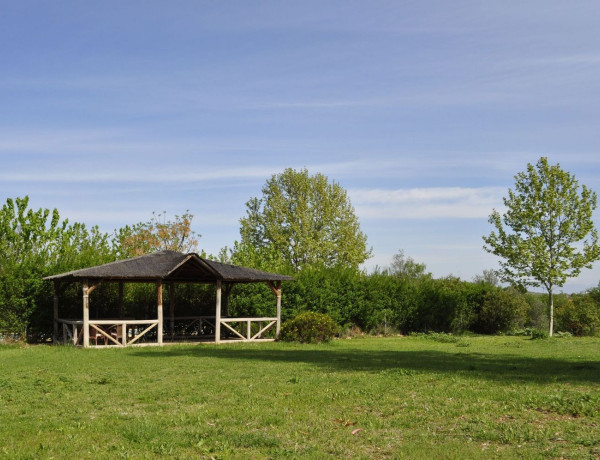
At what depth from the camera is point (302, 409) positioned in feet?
34.3

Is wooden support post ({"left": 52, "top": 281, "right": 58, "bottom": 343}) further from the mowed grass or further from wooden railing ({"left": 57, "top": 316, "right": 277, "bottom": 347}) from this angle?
the mowed grass

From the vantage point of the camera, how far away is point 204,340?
88.2ft

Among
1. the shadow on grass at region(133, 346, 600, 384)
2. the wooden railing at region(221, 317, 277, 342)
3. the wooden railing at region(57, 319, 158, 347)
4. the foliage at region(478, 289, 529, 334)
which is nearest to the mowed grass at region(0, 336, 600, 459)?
the shadow on grass at region(133, 346, 600, 384)

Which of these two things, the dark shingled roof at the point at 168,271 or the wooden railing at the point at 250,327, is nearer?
the dark shingled roof at the point at 168,271

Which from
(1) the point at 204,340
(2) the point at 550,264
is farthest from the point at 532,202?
(1) the point at 204,340

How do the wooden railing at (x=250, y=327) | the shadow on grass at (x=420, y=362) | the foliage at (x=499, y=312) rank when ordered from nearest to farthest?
the shadow on grass at (x=420, y=362), the wooden railing at (x=250, y=327), the foliage at (x=499, y=312)

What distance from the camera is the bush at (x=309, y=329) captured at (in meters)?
25.4

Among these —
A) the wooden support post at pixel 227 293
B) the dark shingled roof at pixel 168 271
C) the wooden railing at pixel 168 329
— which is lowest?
the wooden railing at pixel 168 329

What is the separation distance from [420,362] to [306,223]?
4225 cm

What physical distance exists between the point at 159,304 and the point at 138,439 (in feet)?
53.8

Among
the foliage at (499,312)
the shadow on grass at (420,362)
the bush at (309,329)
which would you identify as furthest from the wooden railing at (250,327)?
the foliage at (499,312)

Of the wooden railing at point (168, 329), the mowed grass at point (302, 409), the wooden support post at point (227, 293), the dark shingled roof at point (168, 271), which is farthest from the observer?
the wooden support post at point (227, 293)

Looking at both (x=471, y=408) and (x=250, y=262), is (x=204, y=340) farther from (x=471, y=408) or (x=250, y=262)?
(x=471, y=408)

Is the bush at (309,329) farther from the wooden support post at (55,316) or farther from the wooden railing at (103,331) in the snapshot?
the wooden support post at (55,316)
